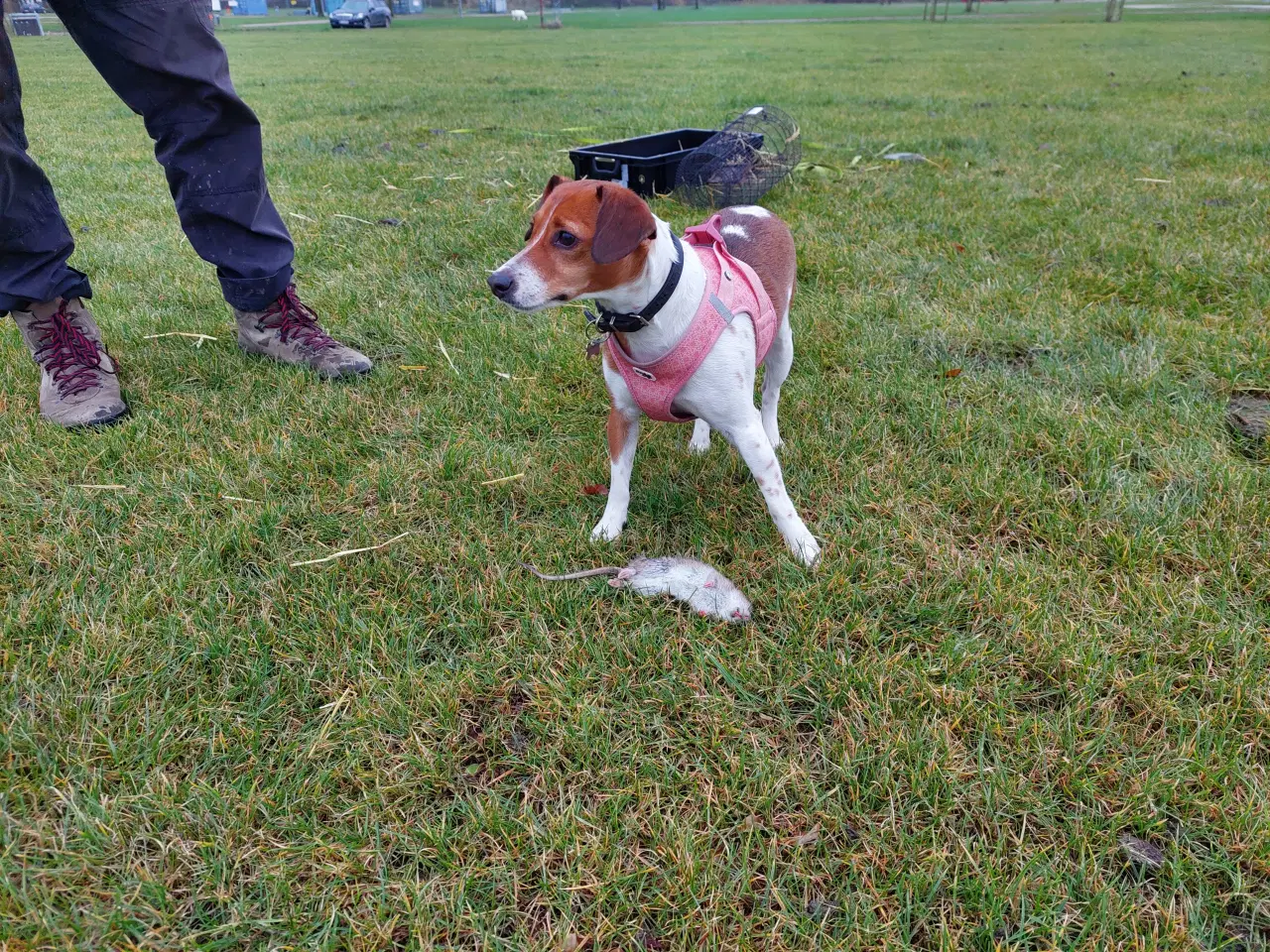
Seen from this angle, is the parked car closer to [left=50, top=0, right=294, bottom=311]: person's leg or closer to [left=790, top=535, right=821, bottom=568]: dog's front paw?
[left=50, top=0, right=294, bottom=311]: person's leg

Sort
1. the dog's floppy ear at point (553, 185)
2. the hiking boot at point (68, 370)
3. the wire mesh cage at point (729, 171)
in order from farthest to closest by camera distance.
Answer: the wire mesh cage at point (729, 171) < the hiking boot at point (68, 370) < the dog's floppy ear at point (553, 185)

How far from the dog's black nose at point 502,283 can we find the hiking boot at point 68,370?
1982 millimetres

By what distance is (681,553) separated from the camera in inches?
98.0

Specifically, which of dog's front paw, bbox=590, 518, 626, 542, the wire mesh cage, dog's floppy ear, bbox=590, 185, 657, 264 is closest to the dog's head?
dog's floppy ear, bbox=590, 185, 657, 264

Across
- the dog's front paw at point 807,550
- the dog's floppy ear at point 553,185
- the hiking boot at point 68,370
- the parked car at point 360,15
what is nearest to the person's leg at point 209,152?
the hiking boot at point 68,370

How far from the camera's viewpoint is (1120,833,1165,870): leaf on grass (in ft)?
5.02

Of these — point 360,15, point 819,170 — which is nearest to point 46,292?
point 819,170

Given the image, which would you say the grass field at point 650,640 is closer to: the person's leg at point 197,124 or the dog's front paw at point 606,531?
the dog's front paw at point 606,531

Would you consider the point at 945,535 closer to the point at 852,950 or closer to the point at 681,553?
the point at 681,553

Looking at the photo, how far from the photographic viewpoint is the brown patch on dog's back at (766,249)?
2789 millimetres

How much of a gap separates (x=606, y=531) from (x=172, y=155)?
2.36 m

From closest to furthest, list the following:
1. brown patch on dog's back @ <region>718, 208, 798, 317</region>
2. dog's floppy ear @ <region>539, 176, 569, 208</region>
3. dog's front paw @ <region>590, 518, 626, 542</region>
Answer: dog's floppy ear @ <region>539, 176, 569, 208</region>, dog's front paw @ <region>590, 518, 626, 542</region>, brown patch on dog's back @ <region>718, 208, 798, 317</region>

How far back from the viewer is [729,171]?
5.47 m

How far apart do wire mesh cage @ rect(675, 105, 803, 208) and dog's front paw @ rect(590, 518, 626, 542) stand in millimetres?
3618
